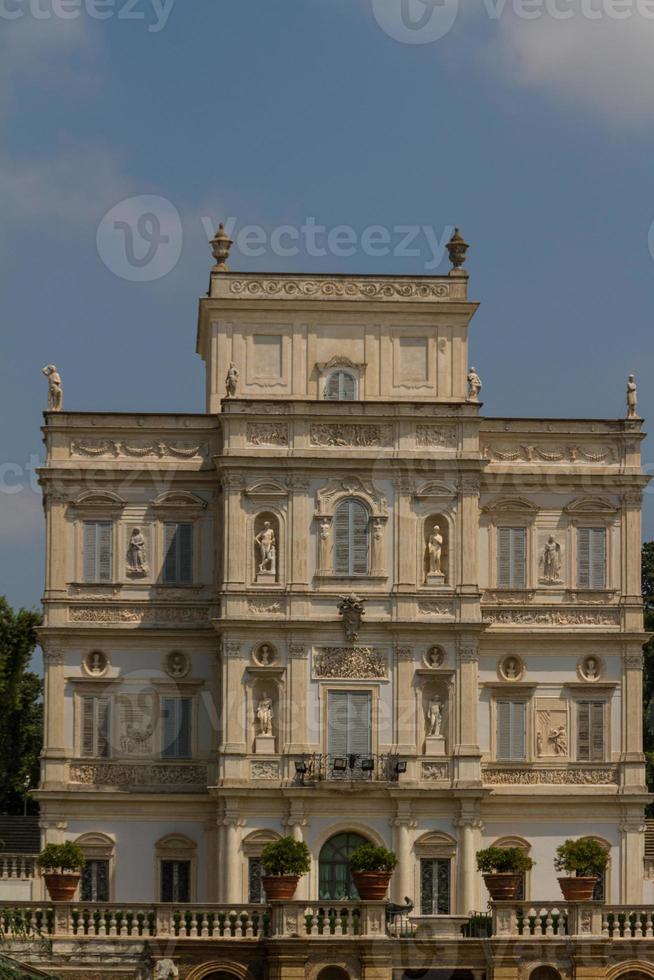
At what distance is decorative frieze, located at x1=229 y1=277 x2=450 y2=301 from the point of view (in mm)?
60344

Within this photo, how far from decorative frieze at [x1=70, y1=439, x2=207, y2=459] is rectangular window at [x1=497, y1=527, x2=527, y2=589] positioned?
7.45 metres

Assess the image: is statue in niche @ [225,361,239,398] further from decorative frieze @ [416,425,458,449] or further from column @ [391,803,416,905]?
column @ [391,803,416,905]

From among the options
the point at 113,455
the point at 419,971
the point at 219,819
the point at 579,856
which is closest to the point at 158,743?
the point at 219,819

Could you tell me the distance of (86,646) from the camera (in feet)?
192

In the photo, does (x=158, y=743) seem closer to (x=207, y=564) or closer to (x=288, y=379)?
(x=207, y=564)

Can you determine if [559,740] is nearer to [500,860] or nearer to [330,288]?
[500,860]

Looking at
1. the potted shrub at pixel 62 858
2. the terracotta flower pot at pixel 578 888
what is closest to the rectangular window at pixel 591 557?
the potted shrub at pixel 62 858

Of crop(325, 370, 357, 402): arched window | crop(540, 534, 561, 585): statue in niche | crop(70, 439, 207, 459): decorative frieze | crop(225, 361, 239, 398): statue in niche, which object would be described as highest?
crop(325, 370, 357, 402): arched window

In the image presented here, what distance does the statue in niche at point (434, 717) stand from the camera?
189 feet

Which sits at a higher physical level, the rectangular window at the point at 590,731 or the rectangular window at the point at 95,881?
the rectangular window at the point at 590,731

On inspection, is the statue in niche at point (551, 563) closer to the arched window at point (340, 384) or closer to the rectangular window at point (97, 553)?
the arched window at point (340, 384)

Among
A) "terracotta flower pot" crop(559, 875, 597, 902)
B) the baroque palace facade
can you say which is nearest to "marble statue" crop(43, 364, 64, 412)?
the baroque palace facade

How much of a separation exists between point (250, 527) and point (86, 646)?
15.9 feet

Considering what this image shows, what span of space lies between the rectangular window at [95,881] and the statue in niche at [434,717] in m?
8.16
